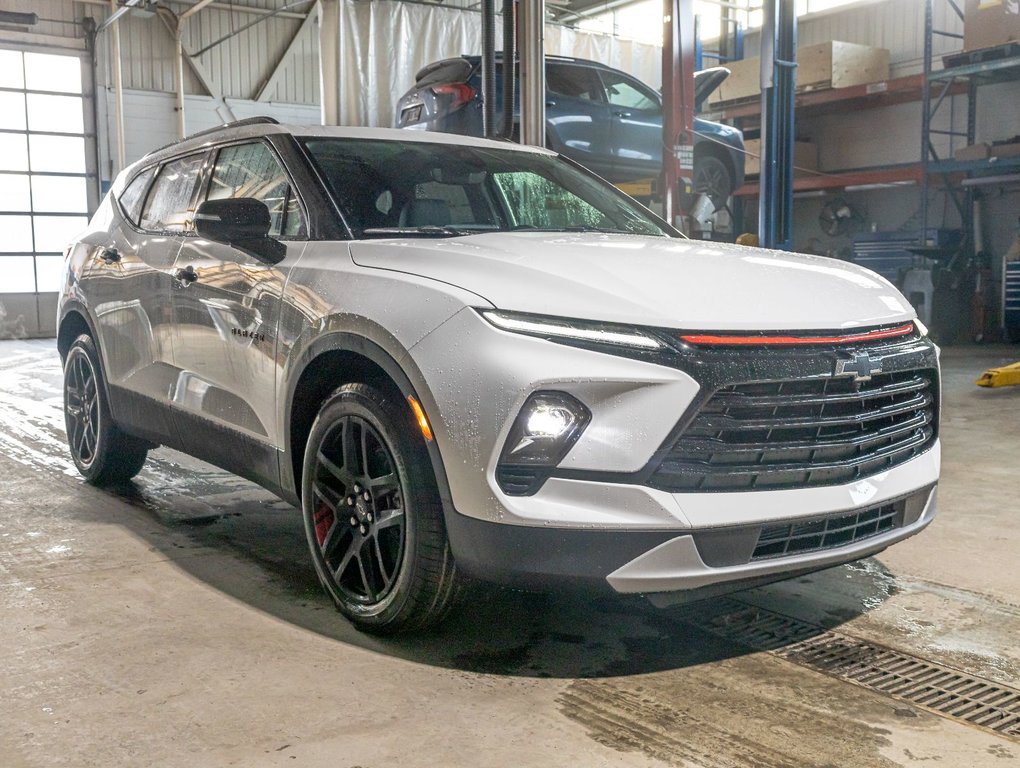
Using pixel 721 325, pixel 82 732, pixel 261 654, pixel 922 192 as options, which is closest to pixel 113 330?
pixel 261 654

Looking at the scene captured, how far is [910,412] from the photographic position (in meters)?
2.86

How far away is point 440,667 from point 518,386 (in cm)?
81

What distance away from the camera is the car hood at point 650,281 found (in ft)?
8.10

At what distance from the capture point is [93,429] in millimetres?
4773

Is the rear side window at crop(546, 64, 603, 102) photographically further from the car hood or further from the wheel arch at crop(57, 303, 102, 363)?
the car hood

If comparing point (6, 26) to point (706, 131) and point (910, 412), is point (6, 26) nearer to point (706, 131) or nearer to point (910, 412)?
point (706, 131)

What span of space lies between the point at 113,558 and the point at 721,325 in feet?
7.83

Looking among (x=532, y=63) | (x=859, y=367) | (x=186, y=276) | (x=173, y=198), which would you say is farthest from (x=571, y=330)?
(x=532, y=63)

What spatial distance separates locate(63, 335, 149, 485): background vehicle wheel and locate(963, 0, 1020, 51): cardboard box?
→ 12.3 meters

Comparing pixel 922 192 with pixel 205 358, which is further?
pixel 922 192

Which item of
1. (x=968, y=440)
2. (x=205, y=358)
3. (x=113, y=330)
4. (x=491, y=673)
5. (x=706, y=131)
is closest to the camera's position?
(x=491, y=673)

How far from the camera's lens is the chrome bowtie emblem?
2.53 m

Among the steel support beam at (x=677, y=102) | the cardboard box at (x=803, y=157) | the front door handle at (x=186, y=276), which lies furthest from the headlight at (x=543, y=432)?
the cardboard box at (x=803, y=157)

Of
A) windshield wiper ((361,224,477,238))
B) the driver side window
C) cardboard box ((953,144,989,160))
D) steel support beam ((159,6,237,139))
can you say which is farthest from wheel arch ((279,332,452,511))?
steel support beam ((159,6,237,139))
